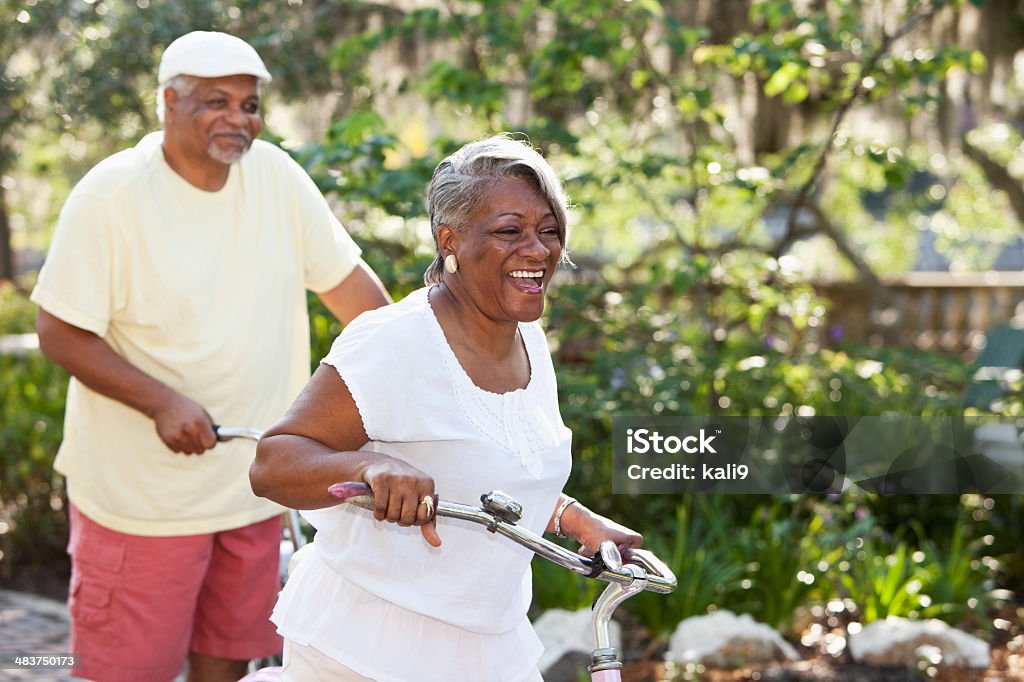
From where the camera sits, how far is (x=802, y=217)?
14.0 metres

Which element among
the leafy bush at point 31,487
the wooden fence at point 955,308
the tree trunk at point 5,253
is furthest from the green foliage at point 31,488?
the wooden fence at point 955,308

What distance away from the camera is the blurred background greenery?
15.6ft

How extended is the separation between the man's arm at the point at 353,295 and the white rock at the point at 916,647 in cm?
222

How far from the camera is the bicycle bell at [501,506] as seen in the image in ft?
5.91

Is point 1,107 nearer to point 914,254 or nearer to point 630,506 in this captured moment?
point 630,506

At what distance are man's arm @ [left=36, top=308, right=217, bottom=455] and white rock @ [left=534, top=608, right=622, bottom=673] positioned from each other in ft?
6.16

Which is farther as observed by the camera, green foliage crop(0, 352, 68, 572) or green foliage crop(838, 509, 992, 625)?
green foliage crop(0, 352, 68, 572)

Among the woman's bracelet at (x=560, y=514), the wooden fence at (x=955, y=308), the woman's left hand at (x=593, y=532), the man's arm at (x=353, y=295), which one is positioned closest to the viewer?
the woman's left hand at (x=593, y=532)

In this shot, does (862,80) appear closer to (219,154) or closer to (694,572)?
(694,572)

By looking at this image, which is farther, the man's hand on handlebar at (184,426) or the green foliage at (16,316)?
the green foliage at (16,316)

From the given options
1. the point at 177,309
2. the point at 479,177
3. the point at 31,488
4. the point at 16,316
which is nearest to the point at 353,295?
the point at 177,309

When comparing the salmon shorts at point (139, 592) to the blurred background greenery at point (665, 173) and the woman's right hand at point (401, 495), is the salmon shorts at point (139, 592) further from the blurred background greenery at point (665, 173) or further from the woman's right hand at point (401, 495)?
the blurred background greenery at point (665, 173)

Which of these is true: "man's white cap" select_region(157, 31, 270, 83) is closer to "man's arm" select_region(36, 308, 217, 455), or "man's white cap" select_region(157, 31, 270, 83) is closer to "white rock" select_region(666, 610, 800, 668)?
"man's arm" select_region(36, 308, 217, 455)

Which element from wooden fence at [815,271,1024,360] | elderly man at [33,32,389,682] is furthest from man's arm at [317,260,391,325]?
wooden fence at [815,271,1024,360]
